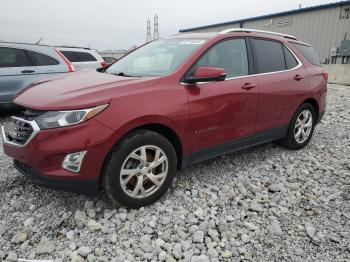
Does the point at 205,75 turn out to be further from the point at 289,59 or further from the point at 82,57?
the point at 82,57

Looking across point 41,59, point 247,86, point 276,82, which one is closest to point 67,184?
point 247,86

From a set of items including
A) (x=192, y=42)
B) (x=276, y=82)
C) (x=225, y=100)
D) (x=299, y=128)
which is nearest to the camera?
(x=225, y=100)

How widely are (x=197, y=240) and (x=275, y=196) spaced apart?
1.20 metres

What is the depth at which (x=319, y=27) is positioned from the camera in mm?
17906

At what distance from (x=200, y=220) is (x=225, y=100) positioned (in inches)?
51.4

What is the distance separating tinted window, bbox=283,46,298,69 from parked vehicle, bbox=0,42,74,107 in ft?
Result: 14.4

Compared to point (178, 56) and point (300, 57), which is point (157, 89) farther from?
point (300, 57)

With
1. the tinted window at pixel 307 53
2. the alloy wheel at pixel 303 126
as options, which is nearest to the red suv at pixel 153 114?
the alloy wheel at pixel 303 126

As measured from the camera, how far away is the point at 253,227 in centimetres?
292

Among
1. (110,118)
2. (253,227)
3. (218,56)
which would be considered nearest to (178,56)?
(218,56)

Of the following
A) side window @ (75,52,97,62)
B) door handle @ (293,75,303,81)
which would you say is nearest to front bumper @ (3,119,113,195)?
door handle @ (293,75,303,81)

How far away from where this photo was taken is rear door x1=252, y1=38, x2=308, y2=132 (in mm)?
4066

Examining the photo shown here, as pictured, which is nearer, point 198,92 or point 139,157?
point 139,157

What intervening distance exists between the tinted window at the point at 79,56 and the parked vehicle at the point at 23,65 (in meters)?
2.18
